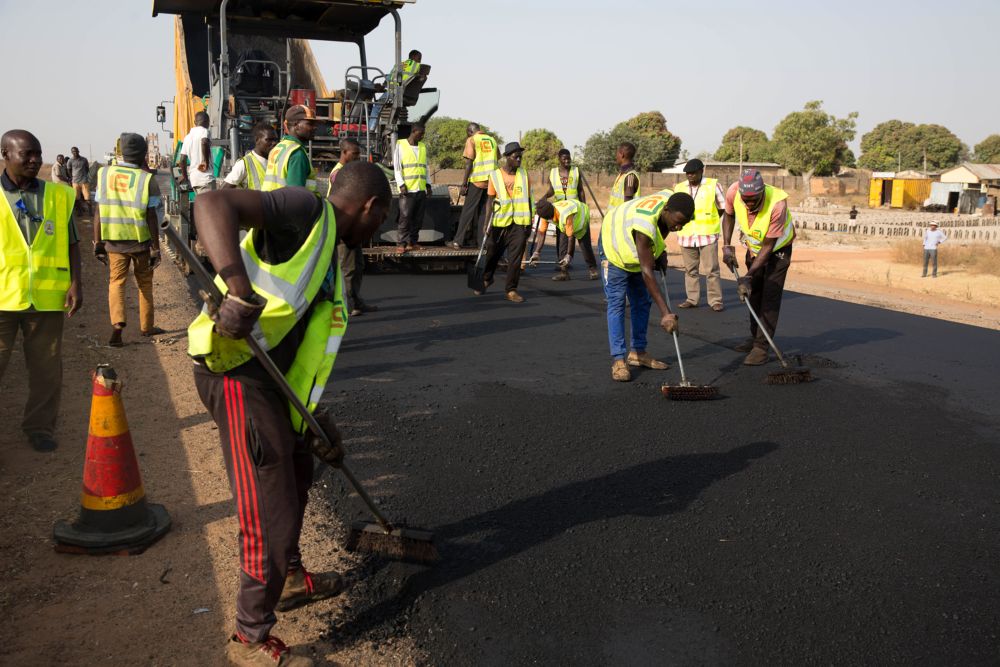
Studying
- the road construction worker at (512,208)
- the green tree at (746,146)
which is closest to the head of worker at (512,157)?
the road construction worker at (512,208)

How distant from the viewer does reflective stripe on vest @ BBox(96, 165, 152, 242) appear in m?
7.09

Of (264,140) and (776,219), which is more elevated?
(264,140)

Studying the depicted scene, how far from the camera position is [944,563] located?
3.50m

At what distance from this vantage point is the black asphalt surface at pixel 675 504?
295 cm

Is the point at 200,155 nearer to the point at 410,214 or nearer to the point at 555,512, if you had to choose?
the point at 410,214

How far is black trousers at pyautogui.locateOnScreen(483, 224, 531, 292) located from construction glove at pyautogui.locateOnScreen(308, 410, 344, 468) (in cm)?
671

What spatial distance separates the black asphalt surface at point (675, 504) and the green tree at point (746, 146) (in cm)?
7312

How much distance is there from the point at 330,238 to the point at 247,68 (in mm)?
10366

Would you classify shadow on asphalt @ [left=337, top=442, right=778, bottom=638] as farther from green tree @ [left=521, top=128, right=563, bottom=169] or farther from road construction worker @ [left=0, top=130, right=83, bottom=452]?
green tree @ [left=521, top=128, right=563, bottom=169]

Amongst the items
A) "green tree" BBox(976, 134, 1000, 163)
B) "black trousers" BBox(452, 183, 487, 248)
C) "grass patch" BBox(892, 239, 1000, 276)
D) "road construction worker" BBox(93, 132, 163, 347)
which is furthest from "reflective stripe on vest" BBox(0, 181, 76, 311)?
"green tree" BBox(976, 134, 1000, 163)

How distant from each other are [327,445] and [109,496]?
4.70 ft

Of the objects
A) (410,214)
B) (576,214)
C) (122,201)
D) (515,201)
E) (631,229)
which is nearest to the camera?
(631,229)

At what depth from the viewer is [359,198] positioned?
Answer: 9.08ft

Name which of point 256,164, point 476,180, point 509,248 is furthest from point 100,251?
point 476,180
